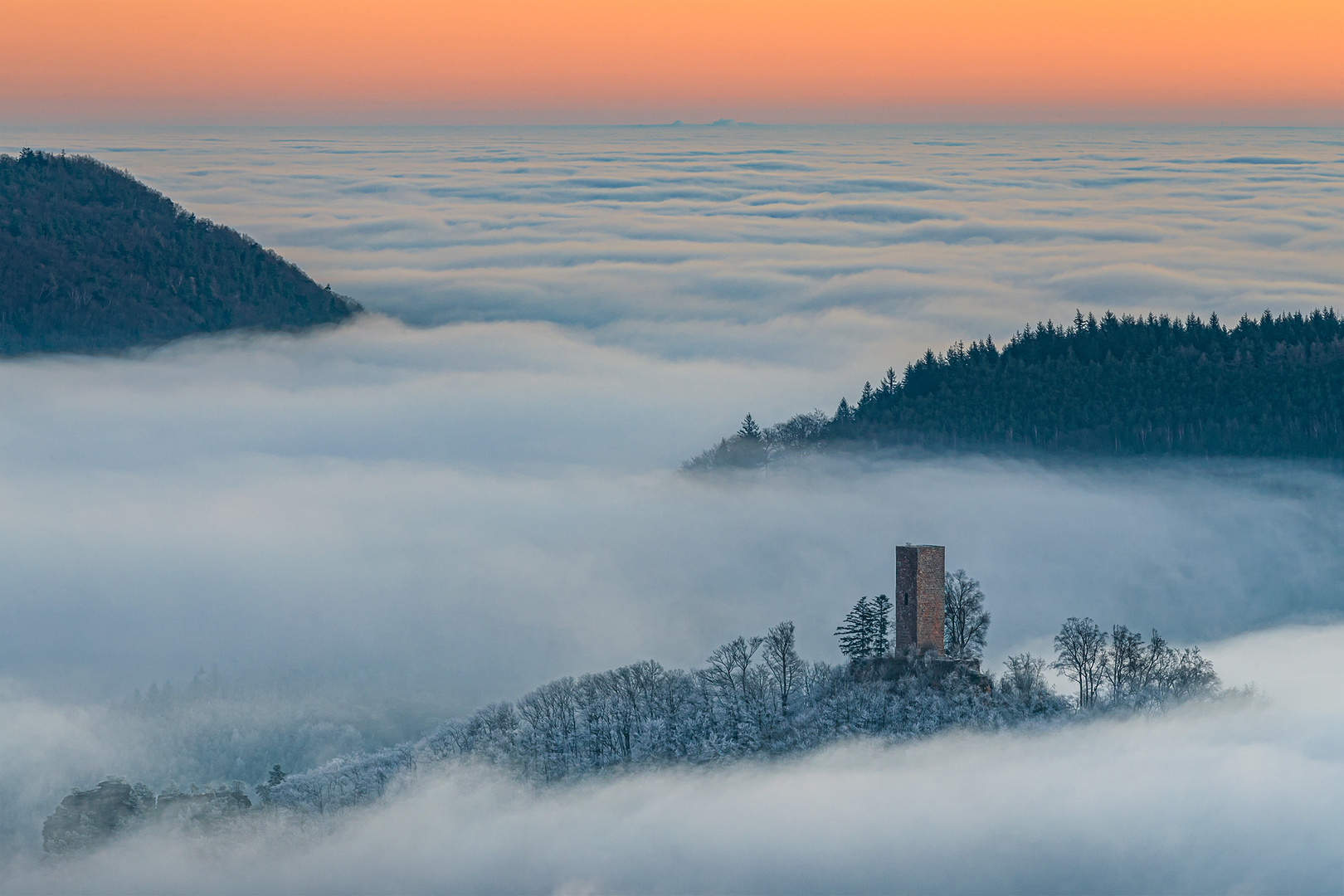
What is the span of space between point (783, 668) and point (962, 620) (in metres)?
7.50

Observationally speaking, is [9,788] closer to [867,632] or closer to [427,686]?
[427,686]

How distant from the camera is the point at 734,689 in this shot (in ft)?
291

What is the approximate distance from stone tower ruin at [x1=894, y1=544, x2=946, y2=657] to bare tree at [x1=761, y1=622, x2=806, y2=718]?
6062mm

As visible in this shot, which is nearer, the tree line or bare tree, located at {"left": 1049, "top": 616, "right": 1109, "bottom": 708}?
the tree line

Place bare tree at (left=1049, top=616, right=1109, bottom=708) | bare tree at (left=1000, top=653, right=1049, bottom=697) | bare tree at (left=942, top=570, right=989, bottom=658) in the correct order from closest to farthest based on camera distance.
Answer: bare tree at (left=1000, top=653, right=1049, bottom=697) < bare tree at (left=1049, top=616, right=1109, bottom=708) < bare tree at (left=942, top=570, right=989, bottom=658)

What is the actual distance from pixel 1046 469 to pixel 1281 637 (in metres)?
52.6

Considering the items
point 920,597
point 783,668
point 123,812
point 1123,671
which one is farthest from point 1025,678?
point 123,812

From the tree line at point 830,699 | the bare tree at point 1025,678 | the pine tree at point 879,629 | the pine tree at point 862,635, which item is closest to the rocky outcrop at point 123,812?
the tree line at point 830,699

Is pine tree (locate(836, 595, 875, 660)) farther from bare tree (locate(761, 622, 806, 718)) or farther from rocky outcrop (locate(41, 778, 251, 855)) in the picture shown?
rocky outcrop (locate(41, 778, 251, 855))

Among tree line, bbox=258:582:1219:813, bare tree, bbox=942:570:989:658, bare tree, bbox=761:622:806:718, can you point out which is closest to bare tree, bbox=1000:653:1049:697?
tree line, bbox=258:582:1219:813

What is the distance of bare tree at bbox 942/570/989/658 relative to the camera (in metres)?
87.5

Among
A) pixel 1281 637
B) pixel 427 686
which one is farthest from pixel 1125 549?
pixel 427 686

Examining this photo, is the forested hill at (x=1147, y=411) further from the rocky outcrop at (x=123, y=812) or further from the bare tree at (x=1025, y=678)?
the bare tree at (x=1025, y=678)

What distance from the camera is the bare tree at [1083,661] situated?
3438 inches
